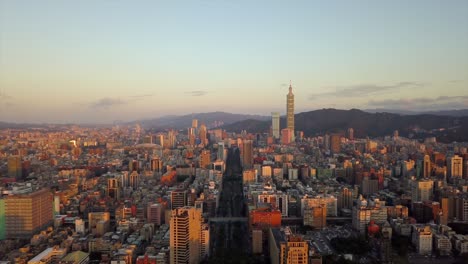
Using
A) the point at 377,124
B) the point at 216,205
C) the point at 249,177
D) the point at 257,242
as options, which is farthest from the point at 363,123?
the point at 257,242

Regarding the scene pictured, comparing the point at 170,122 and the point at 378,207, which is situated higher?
the point at 170,122

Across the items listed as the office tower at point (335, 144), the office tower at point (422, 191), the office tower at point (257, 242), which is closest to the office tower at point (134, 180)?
the office tower at point (257, 242)

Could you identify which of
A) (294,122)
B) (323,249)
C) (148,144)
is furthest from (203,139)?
(323,249)

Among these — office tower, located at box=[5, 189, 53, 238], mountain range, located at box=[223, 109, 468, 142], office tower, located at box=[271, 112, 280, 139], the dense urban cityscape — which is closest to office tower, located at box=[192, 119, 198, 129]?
mountain range, located at box=[223, 109, 468, 142]

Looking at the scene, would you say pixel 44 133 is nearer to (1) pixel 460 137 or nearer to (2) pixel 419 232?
(2) pixel 419 232

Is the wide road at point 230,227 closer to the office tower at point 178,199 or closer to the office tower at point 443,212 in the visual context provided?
the office tower at point 178,199

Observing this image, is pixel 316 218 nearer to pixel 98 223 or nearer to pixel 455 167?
pixel 98 223
